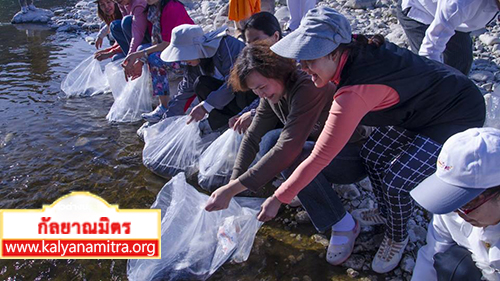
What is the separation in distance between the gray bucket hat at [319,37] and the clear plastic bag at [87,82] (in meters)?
3.55

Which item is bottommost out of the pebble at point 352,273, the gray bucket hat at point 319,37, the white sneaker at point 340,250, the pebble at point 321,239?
the pebble at point 321,239

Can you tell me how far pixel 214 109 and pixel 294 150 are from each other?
1.17 metres

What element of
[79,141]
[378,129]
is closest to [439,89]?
[378,129]

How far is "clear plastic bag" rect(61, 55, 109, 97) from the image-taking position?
176 inches

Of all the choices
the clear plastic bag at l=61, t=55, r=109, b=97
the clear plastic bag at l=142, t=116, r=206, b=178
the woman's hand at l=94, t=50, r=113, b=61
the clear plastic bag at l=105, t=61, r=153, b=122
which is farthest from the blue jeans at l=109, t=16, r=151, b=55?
the clear plastic bag at l=142, t=116, r=206, b=178

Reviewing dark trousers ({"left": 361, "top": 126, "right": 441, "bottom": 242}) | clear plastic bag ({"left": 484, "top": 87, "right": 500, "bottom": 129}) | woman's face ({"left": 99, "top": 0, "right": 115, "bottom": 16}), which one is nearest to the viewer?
dark trousers ({"left": 361, "top": 126, "right": 441, "bottom": 242})

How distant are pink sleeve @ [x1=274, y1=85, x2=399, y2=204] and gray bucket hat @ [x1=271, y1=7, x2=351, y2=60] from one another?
175mm

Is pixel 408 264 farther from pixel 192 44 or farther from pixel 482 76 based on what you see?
pixel 482 76

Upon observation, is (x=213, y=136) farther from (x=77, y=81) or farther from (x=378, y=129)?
(x=77, y=81)


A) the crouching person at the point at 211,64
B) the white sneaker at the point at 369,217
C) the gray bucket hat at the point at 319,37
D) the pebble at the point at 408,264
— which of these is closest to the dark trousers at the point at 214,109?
the crouching person at the point at 211,64

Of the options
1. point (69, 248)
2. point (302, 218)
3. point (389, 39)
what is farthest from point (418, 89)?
point (389, 39)

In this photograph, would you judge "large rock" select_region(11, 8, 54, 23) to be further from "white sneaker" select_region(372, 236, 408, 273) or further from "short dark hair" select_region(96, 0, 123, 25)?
"white sneaker" select_region(372, 236, 408, 273)

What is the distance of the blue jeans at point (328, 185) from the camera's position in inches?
77.8

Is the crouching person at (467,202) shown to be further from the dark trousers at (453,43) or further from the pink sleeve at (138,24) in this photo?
the pink sleeve at (138,24)
